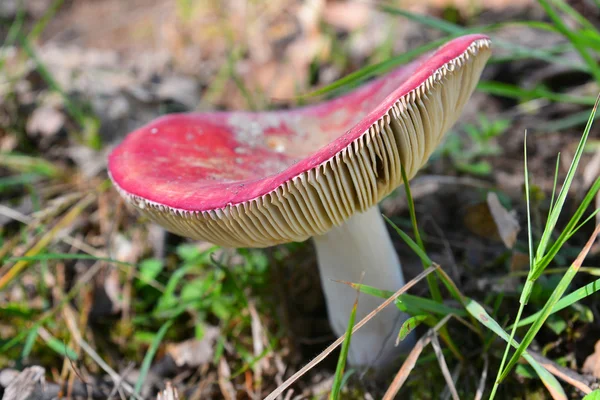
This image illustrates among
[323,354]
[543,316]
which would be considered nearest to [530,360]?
[543,316]

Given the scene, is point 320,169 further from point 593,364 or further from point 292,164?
point 593,364

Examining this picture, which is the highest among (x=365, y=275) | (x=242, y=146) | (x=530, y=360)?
(x=242, y=146)

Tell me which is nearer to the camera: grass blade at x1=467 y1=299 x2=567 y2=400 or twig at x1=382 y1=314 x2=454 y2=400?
grass blade at x1=467 y1=299 x2=567 y2=400

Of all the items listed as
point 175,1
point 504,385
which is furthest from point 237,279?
point 175,1

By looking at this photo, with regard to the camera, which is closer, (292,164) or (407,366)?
(407,366)

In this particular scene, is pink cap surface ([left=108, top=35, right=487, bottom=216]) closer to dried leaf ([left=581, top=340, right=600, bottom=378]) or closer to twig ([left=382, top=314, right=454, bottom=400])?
twig ([left=382, top=314, right=454, bottom=400])

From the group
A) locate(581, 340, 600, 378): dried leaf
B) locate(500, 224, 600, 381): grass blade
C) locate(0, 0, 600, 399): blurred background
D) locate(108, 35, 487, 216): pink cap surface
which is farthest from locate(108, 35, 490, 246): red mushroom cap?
locate(581, 340, 600, 378): dried leaf
